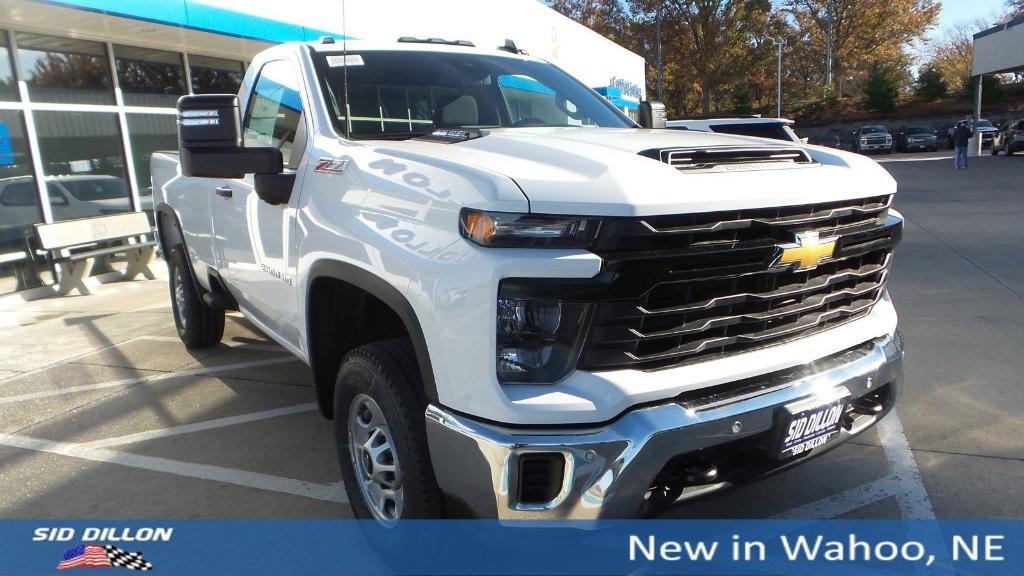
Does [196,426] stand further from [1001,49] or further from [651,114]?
[1001,49]

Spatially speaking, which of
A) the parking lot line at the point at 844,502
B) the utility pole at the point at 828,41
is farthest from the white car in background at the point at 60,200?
the utility pole at the point at 828,41

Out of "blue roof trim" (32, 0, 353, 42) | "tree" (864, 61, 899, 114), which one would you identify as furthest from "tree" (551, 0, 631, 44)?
"blue roof trim" (32, 0, 353, 42)

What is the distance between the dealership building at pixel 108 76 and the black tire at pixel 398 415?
5.74 metres

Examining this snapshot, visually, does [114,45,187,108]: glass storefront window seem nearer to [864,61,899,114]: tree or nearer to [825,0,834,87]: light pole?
[864,61,899,114]: tree

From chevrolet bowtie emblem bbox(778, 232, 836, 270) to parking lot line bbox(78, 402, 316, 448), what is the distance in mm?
3173

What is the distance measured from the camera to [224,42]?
10.9 meters

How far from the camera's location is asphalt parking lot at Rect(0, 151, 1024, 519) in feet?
10.8

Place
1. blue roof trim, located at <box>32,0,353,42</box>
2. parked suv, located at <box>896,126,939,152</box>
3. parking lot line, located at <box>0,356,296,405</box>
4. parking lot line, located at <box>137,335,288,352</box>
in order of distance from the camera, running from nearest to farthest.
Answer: parking lot line, located at <box>0,356,296,405</box>
parking lot line, located at <box>137,335,288,352</box>
blue roof trim, located at <box>32,0,353,42</box>
parked suv, located at <box>896,126,939,152</box>

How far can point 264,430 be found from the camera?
4.26m

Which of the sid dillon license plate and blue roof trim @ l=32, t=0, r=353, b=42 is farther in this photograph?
blue roof trim @ l=32, t=0, r=353, b=42

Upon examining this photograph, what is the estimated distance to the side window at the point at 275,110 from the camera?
3536 millimetres

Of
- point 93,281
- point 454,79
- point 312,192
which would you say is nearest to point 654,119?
point 454,79

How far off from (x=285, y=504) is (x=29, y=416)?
8.04ft

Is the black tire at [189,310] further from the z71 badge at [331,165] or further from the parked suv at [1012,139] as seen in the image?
the parked suv at [1012,139]
